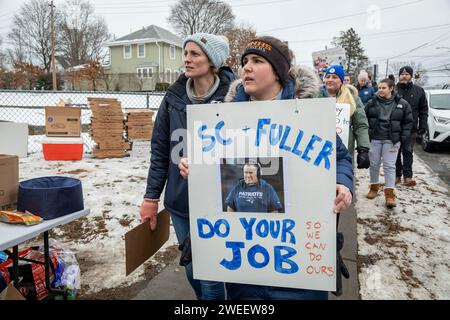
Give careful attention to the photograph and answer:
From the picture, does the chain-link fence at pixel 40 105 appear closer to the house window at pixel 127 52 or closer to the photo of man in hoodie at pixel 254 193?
the photo of man in hoodie at pixel 254 193

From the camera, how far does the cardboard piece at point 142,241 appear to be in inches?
73.4

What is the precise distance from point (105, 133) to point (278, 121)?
761 centimetres

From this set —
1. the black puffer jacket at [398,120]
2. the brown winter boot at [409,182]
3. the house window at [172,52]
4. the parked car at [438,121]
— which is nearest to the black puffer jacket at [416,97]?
the brown winter boot at [409,182]

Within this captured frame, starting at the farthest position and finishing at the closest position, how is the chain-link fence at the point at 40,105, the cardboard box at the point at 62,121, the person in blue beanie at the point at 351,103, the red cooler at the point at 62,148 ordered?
the chain-link fence at the point at 40,105
the red cooler at the point at 62,148
the cardboard box at the point at 62,121
the person in blue beanie at the point at 351,103

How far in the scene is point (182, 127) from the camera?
215 cm

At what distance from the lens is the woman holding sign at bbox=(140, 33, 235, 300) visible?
216 centimetres

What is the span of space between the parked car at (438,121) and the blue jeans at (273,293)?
32.2ft

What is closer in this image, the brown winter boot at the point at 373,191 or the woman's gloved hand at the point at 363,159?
the woman's gloved hand at the point at 363,159

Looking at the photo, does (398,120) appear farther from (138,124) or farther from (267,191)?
(138,124)

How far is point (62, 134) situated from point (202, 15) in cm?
4392

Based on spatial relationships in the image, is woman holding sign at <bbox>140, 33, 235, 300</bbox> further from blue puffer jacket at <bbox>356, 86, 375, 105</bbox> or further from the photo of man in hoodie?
blue puffer jacket at <bbox>356, 86, 375, 105</bbox>

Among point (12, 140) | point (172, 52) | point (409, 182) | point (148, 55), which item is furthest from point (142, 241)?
point (172, 52)

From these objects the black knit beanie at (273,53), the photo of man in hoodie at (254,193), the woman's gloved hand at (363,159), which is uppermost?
the black knit beanie at (273,53)
